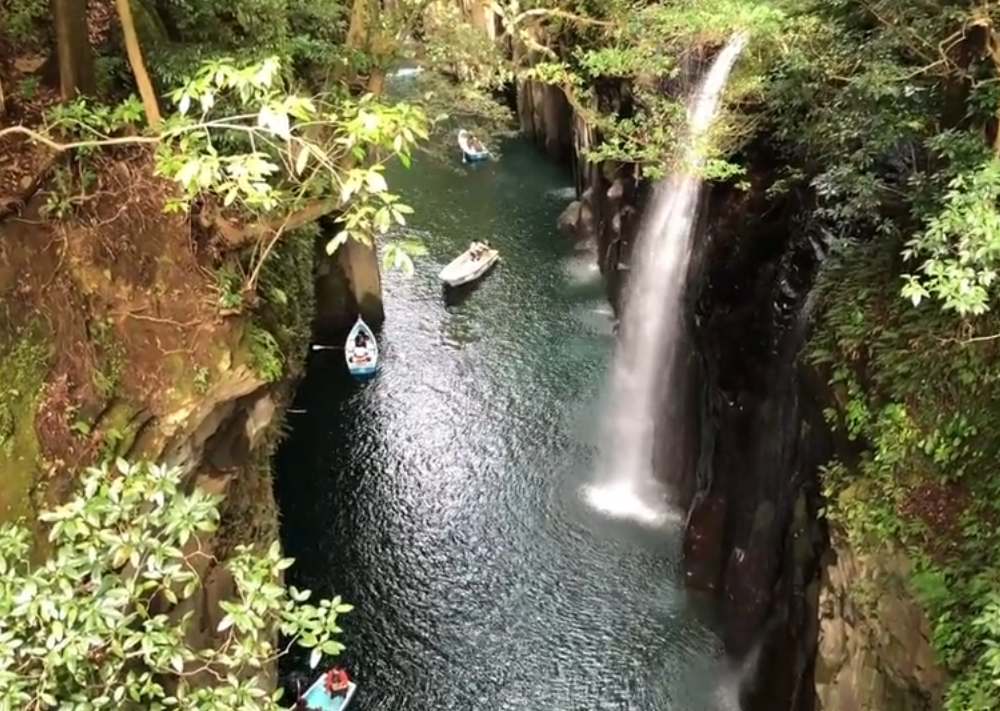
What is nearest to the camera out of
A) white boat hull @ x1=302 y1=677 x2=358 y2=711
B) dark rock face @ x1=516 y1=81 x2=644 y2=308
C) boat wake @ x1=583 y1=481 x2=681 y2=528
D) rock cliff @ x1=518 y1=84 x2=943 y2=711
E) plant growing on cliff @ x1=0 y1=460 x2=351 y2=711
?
plant growing on cliff @ x1=0 y1=460 x2=351 y2=711

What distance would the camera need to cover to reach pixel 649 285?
17.5 metres

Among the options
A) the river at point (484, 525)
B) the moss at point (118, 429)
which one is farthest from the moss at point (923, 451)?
the moss at point (118, 429)

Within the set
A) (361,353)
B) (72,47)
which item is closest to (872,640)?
(72,47)

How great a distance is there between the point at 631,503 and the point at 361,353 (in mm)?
Answer: 7329

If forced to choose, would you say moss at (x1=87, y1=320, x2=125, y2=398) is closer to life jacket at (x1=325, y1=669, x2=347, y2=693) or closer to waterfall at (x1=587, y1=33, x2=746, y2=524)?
life jacket at (x1=325, y1=669, x2=347, y2=693)

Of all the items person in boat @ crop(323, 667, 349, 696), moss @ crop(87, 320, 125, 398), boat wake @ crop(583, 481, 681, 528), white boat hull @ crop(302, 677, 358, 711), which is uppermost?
moss @ crop(87, 320, 125, 398)

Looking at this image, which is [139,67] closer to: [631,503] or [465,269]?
[631,503]

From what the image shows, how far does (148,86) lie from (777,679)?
10.7m

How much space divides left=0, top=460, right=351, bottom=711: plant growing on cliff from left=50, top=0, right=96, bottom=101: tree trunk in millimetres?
4300

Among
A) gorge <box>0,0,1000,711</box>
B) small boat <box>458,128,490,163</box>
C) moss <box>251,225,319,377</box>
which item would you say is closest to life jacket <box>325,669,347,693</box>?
gorge <box>0,0,1000,711</box>

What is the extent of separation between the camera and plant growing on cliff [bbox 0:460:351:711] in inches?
199

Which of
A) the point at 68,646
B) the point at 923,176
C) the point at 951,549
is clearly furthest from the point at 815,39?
the point at 68,646

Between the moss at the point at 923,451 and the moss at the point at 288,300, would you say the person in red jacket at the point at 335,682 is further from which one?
the moss at the point at 923,451

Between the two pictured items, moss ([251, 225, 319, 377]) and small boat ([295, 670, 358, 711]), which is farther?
small boat ([295, 670, 358, 711])
